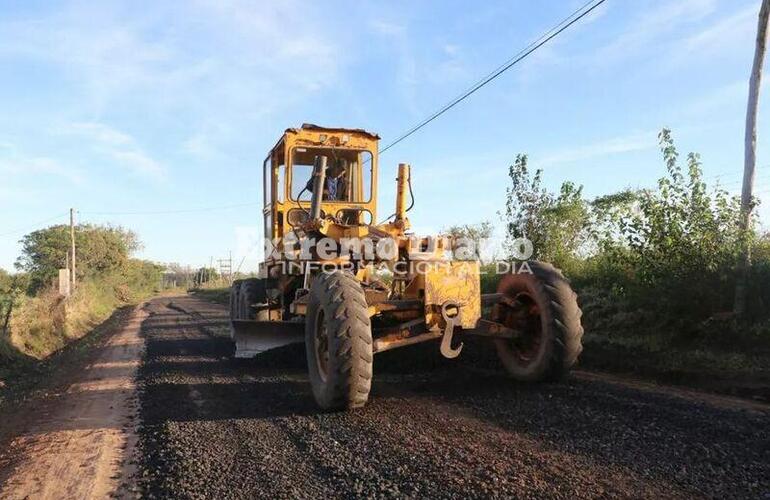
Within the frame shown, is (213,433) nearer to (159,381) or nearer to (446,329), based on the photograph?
(446,329)

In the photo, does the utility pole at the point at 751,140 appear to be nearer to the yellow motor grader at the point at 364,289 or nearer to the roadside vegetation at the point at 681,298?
the roadside vegetation at the point at 681,298

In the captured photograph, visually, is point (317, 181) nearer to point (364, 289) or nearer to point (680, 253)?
point (364, 289)

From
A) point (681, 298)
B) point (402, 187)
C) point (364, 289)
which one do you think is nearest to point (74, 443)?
Result: point (364, 289)

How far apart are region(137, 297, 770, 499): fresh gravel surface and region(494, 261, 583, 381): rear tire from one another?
29cm

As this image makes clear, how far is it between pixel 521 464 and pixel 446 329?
224cm

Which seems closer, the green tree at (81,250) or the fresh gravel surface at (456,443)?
the fresh gravel surface at (456,443)

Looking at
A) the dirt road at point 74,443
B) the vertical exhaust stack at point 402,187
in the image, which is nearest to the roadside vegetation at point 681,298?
the vertical exhaust stack at point 402,187

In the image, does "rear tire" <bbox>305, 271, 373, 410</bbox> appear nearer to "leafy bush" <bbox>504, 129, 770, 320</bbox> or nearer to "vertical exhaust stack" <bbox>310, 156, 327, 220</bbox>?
"vertical exhaust stack" <bbox>310, 156, 327, 220</bbox>

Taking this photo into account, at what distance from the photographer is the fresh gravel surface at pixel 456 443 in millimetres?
3801

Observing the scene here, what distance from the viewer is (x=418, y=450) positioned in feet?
14.9

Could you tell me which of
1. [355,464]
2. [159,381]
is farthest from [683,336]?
[159,381]

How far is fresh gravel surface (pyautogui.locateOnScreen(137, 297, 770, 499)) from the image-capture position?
380 cm

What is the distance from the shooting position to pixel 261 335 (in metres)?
8.27

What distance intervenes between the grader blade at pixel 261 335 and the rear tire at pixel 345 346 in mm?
2207
